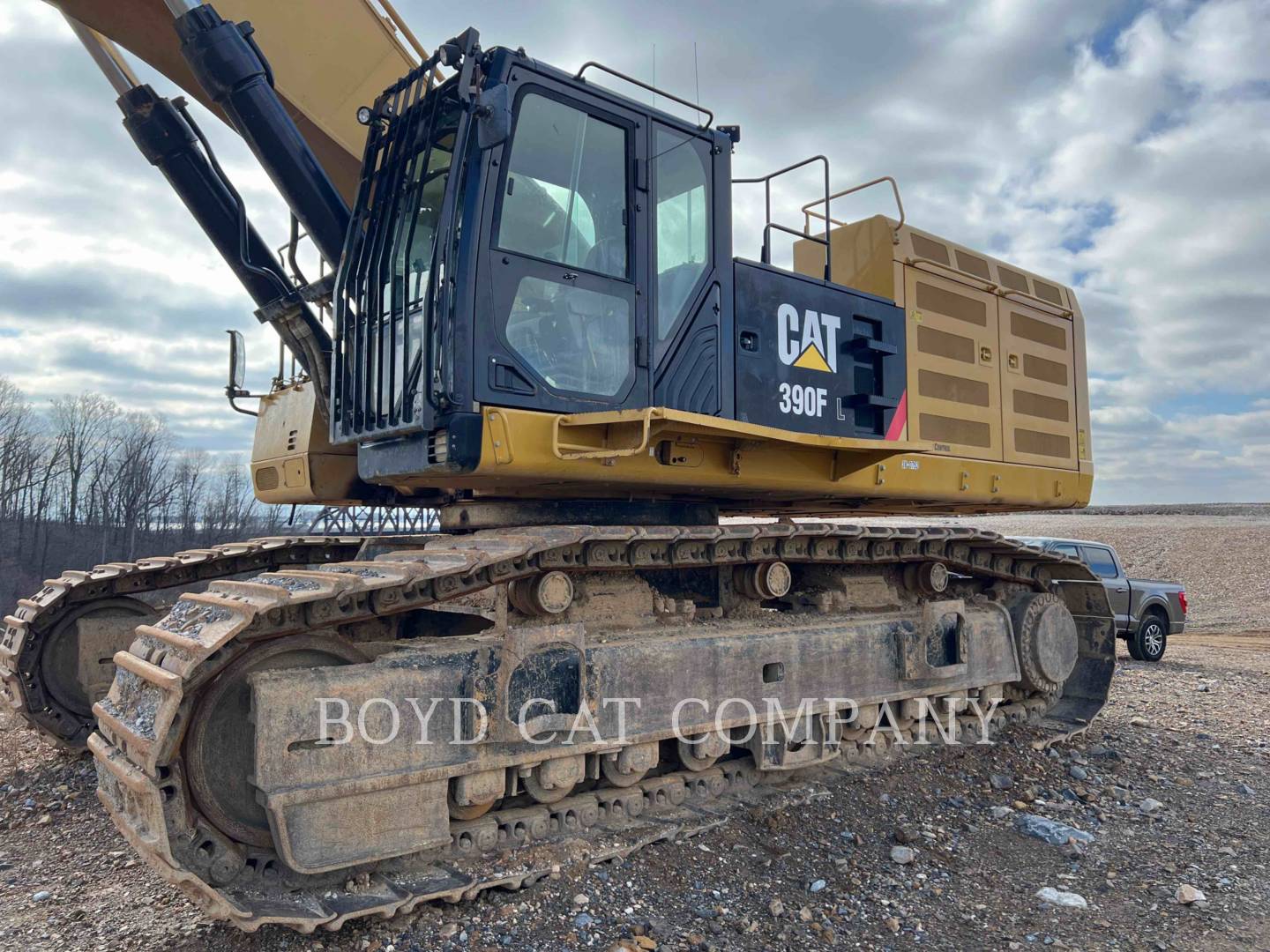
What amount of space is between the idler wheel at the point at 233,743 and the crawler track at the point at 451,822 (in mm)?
51

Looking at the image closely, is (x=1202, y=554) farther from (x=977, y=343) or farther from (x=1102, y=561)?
(x=977, y=343)

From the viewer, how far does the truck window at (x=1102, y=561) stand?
1398 cm

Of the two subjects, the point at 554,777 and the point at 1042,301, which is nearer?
the point at 554,777

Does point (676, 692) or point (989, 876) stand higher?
point (676, 692)

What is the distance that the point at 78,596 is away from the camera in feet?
19.8

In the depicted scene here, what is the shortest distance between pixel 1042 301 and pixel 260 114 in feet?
19.4

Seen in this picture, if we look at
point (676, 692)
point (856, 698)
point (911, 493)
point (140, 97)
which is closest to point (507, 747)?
point (676, 692)

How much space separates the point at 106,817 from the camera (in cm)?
514

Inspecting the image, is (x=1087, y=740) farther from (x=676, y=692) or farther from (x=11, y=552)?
(x=11, y=552)

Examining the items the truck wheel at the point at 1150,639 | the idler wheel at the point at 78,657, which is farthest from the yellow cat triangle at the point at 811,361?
the truck wheel at the point at 1150,639

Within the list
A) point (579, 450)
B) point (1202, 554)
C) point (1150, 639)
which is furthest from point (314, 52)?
point (1202, 554)

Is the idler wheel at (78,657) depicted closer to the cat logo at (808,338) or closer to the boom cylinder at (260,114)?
the boom cylinder at (260,114)

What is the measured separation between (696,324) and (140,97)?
12.4ft

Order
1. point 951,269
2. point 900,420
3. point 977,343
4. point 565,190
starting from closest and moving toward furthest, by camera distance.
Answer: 1. point 565,190
2. point 900,420
3. point 951,269
4. point 977,343
